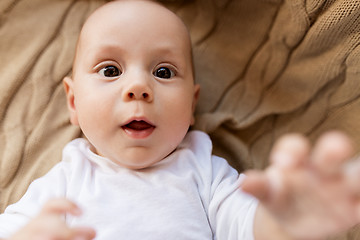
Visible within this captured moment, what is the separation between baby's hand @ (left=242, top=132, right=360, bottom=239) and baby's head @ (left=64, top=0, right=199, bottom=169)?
47cm

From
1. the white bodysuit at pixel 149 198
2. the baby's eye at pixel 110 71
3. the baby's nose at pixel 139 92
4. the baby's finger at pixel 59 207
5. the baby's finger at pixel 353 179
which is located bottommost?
the white bodysuit at pixel 149 198

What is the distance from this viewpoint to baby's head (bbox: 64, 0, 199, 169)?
101 centimetres

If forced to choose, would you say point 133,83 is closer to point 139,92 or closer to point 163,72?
point 139,92

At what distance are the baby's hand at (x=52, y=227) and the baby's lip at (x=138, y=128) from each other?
0.30 m

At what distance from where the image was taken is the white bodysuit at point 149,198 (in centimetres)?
99

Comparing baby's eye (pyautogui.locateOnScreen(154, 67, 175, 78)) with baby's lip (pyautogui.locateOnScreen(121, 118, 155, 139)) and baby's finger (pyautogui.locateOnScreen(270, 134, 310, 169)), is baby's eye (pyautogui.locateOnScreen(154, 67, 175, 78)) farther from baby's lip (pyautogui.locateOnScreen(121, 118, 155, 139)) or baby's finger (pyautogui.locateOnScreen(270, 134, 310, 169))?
baby's finger (pyautogui.locateOnScreen(270, 134, 310, 169))

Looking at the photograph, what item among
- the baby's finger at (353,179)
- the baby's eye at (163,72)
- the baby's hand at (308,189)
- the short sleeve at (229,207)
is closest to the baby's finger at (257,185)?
the baby's hand at (308,189)

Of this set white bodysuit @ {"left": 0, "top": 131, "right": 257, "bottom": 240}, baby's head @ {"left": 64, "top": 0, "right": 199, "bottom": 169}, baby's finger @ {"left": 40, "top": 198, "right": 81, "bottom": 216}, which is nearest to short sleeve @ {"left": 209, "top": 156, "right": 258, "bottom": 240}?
white bodysuit @ {"left": 0, "top": 131, "right": 257, "bottom": 240}

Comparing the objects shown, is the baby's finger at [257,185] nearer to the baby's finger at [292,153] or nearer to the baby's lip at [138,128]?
the baby's finger at [292,153]

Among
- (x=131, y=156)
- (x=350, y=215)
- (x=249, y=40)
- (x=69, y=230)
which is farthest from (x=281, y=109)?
(x=69, y=230)

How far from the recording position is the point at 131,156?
1023mm

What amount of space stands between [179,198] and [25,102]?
0.64 metres

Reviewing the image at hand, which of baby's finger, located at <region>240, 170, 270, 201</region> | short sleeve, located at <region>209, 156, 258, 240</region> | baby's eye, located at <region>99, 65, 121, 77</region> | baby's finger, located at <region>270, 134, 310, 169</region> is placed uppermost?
baby's finger, located at <region>270, 134, 310, 169</region>

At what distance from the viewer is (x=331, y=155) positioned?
0.56 m
